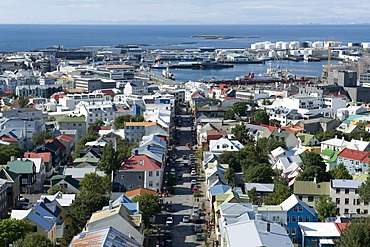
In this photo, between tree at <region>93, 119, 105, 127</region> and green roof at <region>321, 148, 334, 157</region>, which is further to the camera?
tree at <region>93, 119, 105, 127</region>

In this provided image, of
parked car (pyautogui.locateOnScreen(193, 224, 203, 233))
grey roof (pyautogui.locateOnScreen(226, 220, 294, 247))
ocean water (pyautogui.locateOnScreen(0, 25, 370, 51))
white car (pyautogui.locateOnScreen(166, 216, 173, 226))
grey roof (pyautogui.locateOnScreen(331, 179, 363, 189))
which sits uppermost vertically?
ocean water (pyautogui.locateOnScreen(0, 25, 370, 51))

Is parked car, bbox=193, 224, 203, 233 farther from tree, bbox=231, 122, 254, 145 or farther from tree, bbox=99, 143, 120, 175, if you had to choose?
tree, bbox=231, 122, 254, 145

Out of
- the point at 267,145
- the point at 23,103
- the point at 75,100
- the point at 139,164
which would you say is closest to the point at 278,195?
the point at 139,164

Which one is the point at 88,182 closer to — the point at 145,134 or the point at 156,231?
the point at 156,231

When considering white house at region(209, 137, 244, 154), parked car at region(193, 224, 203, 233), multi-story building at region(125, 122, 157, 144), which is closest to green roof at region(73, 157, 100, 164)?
white house at region(209, 137, 244, 154)

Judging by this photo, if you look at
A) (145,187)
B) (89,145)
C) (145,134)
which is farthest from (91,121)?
(145,187)

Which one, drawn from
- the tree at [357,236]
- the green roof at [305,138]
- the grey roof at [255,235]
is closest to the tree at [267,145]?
the green roof at [305,138]
